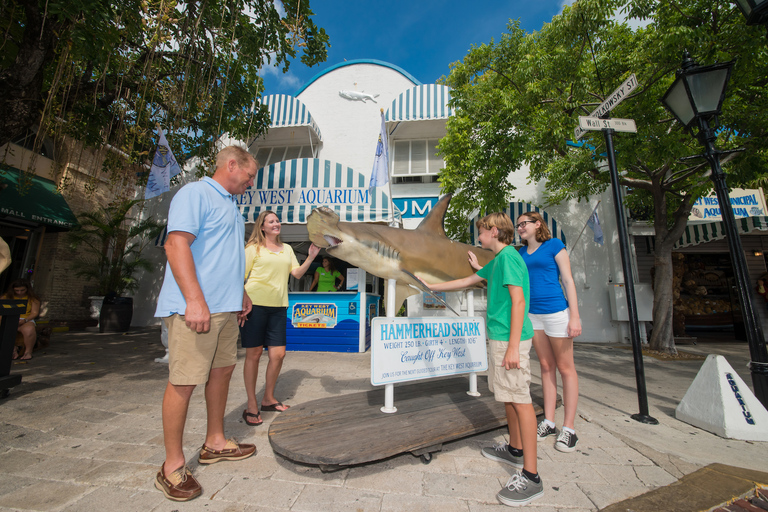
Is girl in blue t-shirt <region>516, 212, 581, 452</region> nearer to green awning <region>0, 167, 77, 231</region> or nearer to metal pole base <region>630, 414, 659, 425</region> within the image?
metal pole base <region>630, 414, 659, 425</region>

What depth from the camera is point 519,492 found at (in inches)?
74.1

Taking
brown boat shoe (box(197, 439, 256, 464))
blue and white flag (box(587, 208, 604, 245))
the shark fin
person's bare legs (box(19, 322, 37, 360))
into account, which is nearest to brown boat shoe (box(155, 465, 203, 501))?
brown boat shoe (box(197, 439, 256, 464))

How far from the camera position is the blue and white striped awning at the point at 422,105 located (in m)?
10.1

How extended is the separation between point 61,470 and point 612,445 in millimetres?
4128

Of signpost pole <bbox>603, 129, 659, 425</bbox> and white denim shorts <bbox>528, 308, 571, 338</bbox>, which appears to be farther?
signpost pole <bbox>603, 129, 659, 425</bbox>

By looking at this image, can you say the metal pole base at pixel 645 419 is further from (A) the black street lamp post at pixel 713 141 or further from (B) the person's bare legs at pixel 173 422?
(B) the person's bare legs at pixel 173 422

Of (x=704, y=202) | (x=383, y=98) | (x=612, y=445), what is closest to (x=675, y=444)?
(x=612, y=445)

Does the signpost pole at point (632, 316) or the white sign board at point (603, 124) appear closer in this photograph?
the signpost pole at point (632, 316)

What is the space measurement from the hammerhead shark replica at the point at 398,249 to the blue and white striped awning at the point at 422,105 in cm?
809

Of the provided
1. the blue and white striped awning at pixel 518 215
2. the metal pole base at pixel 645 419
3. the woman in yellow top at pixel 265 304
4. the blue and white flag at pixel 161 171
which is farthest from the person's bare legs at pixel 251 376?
the blue and white striped awning at pixel 518 215

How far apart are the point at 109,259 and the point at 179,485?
12297 millimetres

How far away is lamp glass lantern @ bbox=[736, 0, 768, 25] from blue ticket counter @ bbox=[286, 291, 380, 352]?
6.47m

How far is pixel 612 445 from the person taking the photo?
2.70 meters

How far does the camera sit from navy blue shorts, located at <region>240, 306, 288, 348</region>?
3.09 m
